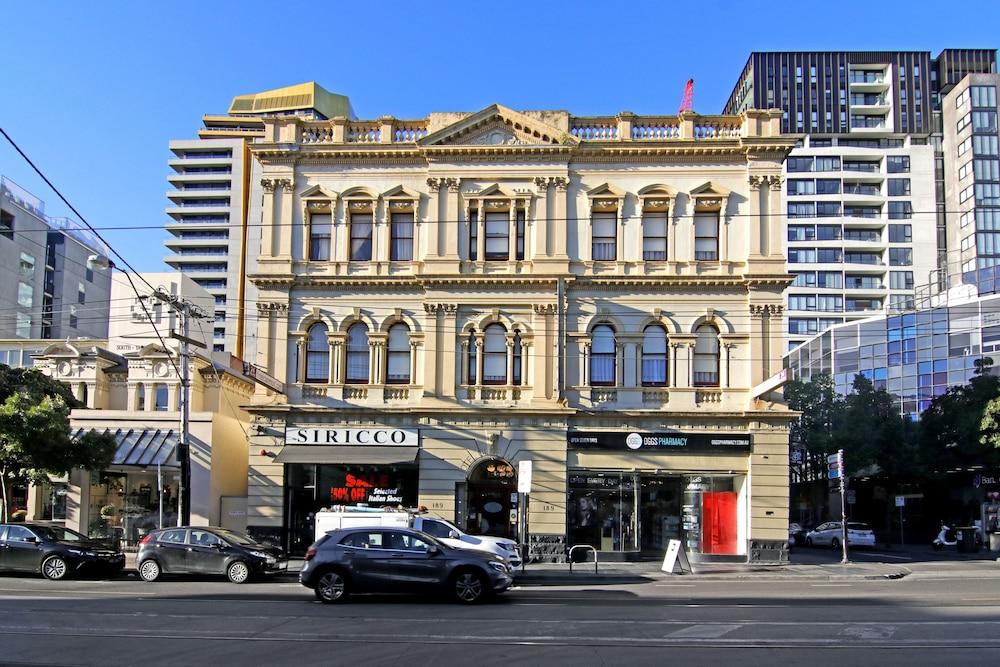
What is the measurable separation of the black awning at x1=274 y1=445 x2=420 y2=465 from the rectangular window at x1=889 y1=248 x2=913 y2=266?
83.1 meters

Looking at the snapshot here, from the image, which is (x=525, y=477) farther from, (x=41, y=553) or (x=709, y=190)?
(x=41, y=553)

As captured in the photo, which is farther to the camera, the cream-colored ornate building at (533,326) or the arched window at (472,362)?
the arched window at (472,362)

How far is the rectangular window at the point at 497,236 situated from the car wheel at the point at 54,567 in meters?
16.3

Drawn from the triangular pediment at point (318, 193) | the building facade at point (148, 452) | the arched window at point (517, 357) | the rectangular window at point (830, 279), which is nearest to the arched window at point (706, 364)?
the arched window at point (517, 357)

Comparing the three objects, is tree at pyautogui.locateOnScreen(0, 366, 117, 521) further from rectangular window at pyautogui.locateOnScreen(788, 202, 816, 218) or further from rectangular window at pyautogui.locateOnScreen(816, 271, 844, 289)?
rectangular window at pyautogui.locateOnScreen(788, 202, 816, 218)

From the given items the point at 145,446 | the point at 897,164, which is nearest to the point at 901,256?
the point at 897,164

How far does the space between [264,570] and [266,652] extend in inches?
447

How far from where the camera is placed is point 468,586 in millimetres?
18578

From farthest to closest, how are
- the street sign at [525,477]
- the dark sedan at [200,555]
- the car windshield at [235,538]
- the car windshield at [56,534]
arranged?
the street sign at [525,477]
the car windshield at [56,534]
the car windshield at [235,538]
the dark sedan at [200,555]

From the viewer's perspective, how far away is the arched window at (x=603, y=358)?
32.8m

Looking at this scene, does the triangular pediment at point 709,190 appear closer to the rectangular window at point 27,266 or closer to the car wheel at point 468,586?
the car wheel at point 468,586

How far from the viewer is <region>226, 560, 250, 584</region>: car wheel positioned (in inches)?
927

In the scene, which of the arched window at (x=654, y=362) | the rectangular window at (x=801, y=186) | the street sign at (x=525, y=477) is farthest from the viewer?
the rectangular window at (x=801, y=186)

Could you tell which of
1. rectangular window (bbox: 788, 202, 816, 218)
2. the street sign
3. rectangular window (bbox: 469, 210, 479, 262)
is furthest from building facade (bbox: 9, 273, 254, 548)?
rectangular window (bbox: 788, 202, 816, 218)
